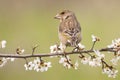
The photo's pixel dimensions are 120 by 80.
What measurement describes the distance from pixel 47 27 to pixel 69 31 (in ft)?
23.0

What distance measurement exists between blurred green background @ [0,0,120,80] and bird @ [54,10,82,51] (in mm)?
2911

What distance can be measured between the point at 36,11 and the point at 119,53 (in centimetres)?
930

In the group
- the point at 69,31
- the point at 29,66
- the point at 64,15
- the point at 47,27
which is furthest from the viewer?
the point at 47,27

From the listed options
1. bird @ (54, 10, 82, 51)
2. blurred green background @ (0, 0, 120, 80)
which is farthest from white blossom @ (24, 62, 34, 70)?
blurred green background @ (0, 0, 120, 80)

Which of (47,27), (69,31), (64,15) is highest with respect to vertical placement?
(47,27)

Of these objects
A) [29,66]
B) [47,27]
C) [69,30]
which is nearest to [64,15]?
[69,30]

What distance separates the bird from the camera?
5.39 m

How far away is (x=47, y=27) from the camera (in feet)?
41.5

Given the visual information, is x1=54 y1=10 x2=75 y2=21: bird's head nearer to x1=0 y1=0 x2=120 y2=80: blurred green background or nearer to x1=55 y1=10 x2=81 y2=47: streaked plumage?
x1=55 y1=10 x2=81 y2=47: streaked plumage

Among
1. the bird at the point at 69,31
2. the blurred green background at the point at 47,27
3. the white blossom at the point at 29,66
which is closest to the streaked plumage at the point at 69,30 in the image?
the bird at the point at 69,31

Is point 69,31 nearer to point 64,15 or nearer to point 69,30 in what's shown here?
point 69,30

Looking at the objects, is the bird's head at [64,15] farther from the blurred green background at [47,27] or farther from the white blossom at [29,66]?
the blurred green background at [47,27]

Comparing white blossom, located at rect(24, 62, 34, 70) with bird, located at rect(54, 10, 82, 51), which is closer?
white blossom, located at rect(24, 62, 34, 70)

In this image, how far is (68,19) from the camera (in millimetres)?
6109
